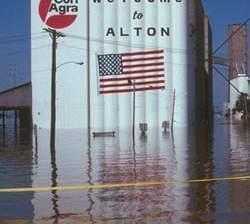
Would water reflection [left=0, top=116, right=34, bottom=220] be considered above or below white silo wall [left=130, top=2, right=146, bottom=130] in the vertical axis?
below

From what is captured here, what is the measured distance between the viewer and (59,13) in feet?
324

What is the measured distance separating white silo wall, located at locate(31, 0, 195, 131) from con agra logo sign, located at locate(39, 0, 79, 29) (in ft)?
2.50

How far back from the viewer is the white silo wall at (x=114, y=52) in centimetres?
9762

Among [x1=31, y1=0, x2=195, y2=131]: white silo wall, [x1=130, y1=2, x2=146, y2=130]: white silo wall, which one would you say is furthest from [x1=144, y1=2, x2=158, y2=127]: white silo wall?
[x1=130, y1=2, x2=146, y2=130]: white silo wall

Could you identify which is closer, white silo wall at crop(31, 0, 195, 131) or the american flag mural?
the american flag mural

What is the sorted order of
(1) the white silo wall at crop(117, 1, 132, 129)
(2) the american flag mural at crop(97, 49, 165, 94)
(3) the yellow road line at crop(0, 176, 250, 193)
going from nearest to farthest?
(3) the yellow road line at crop(0, 176, 250, 193) < (2) the american flag mural at crop(97, 49, 165, 94) < (1) the white silo wall at crop(117, 1, 132, 129)

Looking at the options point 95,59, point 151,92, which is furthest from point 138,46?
point 151,92

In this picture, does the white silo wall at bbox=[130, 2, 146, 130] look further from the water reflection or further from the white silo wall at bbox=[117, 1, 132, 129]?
the water reflection

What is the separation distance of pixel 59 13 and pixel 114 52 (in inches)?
398

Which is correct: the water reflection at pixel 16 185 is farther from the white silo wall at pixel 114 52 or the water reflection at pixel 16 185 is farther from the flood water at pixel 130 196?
the white silo wall at pixel 114 52

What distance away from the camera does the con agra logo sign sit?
9838 centimetres

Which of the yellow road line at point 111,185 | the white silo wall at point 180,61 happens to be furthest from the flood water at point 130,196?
the white silo wall at point 180,61

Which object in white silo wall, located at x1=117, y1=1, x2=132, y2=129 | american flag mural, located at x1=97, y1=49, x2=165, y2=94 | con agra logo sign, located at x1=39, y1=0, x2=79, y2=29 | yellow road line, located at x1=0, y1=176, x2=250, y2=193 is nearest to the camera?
yellow road line, located at x1=0, y1=176, x2=250, y2=193

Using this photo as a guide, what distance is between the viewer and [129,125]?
319ft
